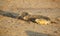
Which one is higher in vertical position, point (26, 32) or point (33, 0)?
point (33, 0)

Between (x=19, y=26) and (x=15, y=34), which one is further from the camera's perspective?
(x=19, y=26)

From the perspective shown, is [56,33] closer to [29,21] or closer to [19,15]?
[29,21]

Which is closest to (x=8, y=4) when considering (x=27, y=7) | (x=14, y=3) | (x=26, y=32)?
(x=14, y=3)

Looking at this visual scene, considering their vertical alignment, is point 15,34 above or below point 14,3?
below

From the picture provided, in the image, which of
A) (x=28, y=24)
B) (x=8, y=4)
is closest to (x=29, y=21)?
(x=28, y=24)

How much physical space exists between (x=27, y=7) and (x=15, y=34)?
1829 mm

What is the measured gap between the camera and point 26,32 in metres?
3.72

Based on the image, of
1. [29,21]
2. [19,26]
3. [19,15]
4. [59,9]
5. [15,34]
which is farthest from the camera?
[59,9]

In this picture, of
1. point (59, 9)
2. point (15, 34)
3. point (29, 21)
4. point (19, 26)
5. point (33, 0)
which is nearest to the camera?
point (15, 34)

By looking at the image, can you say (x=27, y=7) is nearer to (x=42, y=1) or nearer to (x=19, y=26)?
(x=42, y=1)

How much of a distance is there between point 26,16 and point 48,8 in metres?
1.06

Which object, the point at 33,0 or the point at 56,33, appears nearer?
the point at 56,33

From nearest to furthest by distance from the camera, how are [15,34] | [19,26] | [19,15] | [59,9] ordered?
[15,34]
[19,26]
[19,15]
[59,9]

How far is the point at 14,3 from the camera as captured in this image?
5703 mm
